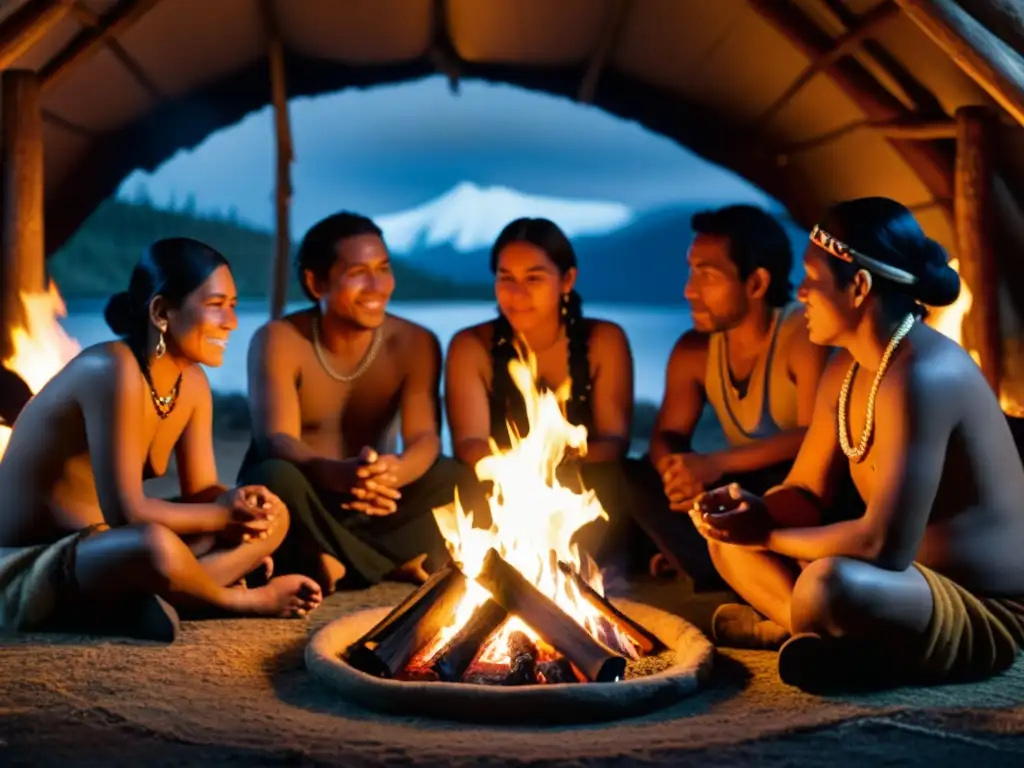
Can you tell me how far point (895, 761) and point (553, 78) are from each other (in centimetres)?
639

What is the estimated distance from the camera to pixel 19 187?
6156 millimetres

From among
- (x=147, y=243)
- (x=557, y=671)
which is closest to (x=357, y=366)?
(x=557, y=671)

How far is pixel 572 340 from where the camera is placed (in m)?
5.27

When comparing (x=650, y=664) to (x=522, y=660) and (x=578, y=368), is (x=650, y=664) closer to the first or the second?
(x=522, y=660)

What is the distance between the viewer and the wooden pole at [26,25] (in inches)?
203

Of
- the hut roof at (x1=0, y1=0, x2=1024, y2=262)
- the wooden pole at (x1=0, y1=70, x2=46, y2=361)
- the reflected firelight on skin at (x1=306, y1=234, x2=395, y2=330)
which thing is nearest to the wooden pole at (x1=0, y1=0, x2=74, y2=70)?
the hut roof at (x1=0, y1=0, x2=1024, y2=262)

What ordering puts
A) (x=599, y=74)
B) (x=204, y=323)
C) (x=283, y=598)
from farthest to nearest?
(x=599, y=74)
(x=283, y=598)
(x=204, y=323)

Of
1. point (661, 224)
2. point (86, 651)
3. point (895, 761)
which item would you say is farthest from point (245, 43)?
point (661, 224)

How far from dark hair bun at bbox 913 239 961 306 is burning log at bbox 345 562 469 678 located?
1559 millimetres

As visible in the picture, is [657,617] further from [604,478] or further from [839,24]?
[839,24]

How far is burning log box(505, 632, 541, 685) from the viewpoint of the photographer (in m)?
3.37

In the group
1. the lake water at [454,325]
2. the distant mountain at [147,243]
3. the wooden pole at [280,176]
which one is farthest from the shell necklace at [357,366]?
the distant mountain at [147,243]

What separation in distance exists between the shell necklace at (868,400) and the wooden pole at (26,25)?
147 inches

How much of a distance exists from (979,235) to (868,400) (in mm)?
2859
